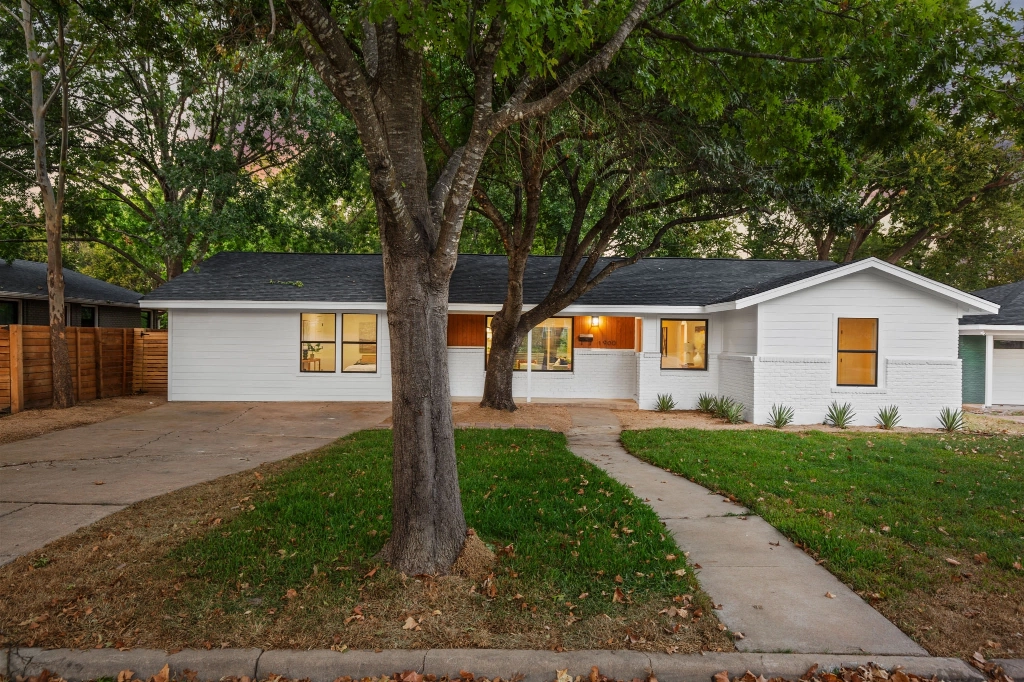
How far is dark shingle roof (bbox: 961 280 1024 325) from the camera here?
46.1ft

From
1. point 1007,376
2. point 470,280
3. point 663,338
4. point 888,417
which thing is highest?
point 470,280

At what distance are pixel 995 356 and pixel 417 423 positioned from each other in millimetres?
18050

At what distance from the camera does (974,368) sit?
1523cm

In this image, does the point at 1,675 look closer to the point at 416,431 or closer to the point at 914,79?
the point at 416,431

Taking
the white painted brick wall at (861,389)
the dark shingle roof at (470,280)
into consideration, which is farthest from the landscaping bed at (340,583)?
the dark shingle roof at (470,280)

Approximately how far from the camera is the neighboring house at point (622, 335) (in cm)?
1159

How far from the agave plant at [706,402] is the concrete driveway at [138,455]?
7908mm

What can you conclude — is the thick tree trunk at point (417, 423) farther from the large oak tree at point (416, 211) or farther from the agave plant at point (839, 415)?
the agave plant at point (839, 415)

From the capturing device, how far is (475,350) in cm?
1509

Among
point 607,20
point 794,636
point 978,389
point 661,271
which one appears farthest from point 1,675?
point 978,389

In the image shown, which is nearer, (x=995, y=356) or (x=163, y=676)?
(x=163, y=676)

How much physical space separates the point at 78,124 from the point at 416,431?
16793mm

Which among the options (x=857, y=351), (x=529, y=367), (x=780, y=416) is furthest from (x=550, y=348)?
(x=857, y=351)

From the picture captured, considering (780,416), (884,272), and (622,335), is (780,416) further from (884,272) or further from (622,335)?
(622,335)
